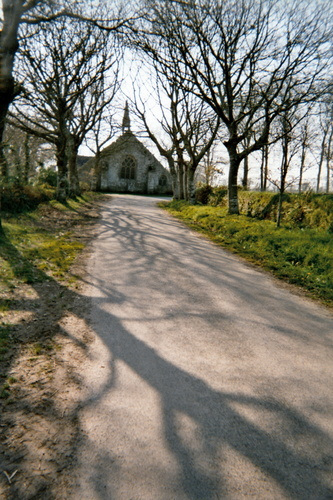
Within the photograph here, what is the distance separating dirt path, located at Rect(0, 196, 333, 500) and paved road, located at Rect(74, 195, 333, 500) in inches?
0.4

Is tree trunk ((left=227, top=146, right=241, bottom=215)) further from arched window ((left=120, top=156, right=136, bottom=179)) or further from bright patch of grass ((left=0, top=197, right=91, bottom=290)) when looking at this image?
arched window ((left=120, top=156, right=136, bottom=179))

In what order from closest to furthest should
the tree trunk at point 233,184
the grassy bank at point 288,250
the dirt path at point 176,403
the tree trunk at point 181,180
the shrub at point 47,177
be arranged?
the dirt path at point 176,403 → the grassy bank at point 288,250 → the tree trunk at point 233,184 → the shrub at point 47,177 → the tree trunk at point 181,180

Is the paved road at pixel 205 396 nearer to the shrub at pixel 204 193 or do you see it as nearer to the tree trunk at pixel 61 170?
the tree trunk at pixel 61 170

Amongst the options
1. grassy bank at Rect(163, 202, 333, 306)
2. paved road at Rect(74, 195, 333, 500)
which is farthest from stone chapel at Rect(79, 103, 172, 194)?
paved road at Rect(74, 195, 333, 500)

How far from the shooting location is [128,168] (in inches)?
1850

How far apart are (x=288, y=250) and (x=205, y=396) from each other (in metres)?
6.31

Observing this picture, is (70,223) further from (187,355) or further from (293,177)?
(187,355)

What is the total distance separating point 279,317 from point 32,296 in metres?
3.91

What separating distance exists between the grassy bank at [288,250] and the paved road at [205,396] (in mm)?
1148

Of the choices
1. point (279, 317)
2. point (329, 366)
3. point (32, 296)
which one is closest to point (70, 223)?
point (32, 296)

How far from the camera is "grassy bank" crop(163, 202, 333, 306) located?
6.32 m

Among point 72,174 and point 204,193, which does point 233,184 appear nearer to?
point 204,193

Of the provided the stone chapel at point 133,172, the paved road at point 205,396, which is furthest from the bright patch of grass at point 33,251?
the stone chapel at point 133,172

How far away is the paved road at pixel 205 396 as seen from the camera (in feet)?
6.35
